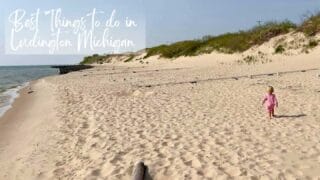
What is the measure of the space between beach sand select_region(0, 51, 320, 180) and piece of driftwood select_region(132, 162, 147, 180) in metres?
0.22

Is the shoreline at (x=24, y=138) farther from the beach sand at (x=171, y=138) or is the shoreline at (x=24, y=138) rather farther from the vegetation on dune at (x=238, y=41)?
the vegetation on dune at (x=238, y=41)

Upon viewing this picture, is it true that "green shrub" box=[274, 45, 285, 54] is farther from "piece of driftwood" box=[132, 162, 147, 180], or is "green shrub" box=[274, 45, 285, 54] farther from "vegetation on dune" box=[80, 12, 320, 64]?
"piece of driftwood" box=[132, 162, 147, 180]

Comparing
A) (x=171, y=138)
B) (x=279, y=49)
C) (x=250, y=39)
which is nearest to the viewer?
(x=171, y=138)

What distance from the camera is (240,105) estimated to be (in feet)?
41.1

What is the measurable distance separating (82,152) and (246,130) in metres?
3.36

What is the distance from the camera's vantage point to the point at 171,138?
8.74 meters

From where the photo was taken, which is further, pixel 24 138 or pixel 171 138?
pixel 24 138

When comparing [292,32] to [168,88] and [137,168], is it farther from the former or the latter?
[137,168]

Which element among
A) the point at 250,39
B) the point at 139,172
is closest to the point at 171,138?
the point at 139,172

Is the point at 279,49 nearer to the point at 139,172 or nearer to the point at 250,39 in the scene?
the point at 250,39

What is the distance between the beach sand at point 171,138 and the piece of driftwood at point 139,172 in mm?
218

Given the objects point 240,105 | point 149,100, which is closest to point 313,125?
point 240,105

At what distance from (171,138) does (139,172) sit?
249 cm

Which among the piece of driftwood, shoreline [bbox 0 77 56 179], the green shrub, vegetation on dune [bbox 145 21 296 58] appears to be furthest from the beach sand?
vegetation on dune [bbox 145 21 296 58]
